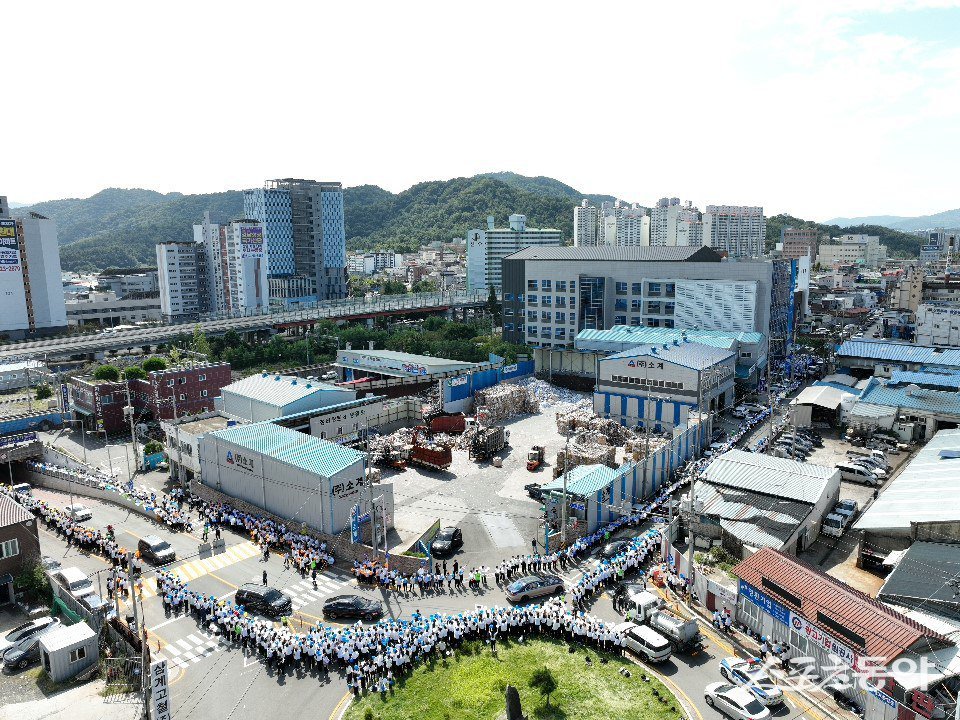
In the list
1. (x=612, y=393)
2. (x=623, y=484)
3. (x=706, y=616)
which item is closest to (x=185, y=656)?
(x=706, y=616)

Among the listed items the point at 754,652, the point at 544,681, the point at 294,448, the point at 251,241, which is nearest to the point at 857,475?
the point at 754,652

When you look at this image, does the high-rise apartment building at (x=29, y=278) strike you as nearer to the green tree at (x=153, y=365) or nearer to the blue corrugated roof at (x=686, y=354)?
the green tree at (x=153, y=365)

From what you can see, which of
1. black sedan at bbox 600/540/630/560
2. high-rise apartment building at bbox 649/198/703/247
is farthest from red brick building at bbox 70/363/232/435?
high-rise apartment building at bbox 649/198/703/247

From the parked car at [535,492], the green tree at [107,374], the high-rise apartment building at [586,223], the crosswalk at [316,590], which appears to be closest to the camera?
the crosswalk at [316,590]

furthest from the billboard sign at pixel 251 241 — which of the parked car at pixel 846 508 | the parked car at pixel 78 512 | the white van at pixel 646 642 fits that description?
the white van at pixel 646 642

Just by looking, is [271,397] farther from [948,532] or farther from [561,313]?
[561,313]

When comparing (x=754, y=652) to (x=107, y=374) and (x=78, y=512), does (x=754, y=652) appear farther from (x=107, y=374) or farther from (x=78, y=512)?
(x=107, y=374)
